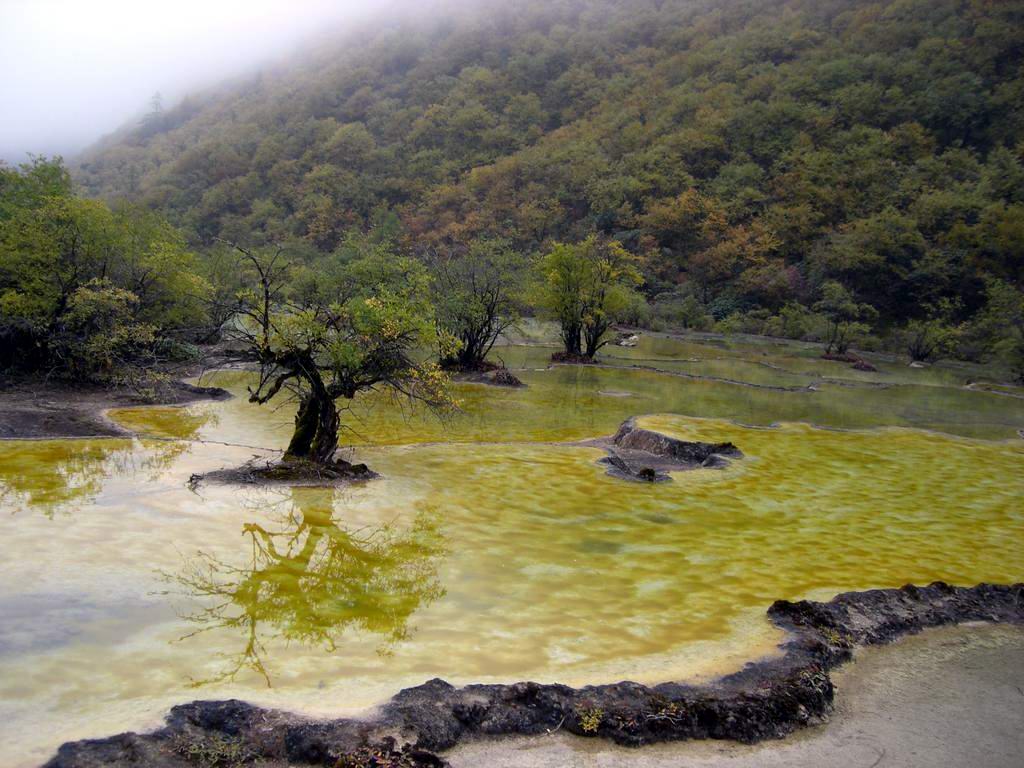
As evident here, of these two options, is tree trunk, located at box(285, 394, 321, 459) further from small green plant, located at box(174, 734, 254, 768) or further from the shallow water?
small green plant, located at box(174, 734, 254, 768)

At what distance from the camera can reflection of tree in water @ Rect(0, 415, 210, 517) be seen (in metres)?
11.9

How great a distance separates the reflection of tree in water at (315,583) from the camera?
25.5ft

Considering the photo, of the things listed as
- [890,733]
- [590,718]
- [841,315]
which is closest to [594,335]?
[890,733]

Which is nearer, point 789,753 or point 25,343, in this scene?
point 789,753

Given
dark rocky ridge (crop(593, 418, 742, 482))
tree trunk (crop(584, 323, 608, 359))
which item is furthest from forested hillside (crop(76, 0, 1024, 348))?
dark rocky ridge (crop(593, 418, 742, 482))

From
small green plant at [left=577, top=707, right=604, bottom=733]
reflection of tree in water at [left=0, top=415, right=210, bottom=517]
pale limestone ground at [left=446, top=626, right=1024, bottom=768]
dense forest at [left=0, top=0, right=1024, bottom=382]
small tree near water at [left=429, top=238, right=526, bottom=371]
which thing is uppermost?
dense forest at [left=0, top=0, right=1024, bottom=382]

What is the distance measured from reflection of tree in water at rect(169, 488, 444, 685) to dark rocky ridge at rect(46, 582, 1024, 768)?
3.53ft

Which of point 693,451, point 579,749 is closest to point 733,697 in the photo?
point 579,749

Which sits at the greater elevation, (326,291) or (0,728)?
(326,291)

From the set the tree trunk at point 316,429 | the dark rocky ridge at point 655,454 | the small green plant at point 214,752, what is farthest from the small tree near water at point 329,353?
the small green plant at point 214,752

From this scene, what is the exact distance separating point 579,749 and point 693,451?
12.8m

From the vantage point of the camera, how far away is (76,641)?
7.22 metres

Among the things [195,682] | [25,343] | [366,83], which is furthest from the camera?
[366,83]

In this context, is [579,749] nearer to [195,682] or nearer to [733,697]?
[733,697]
